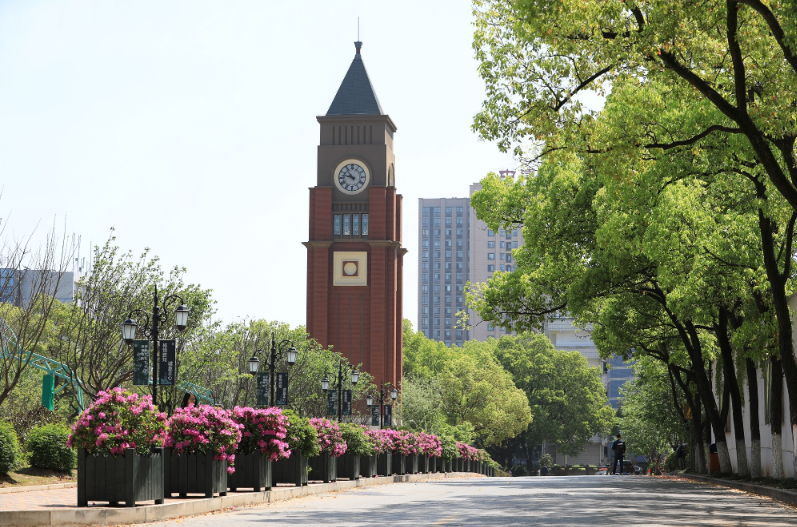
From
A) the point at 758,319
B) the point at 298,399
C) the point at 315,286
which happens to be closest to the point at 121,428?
the point at 758,319

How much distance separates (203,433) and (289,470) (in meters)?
5.51

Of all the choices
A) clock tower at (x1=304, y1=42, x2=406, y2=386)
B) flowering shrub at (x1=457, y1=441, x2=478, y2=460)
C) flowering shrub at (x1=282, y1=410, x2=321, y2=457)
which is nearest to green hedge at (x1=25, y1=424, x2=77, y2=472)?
flowering shrub at (x1=282, y1=410, x2=321, y2=457)

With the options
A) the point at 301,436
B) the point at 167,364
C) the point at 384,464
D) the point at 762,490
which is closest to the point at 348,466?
the point at 301,436

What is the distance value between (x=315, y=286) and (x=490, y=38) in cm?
7252

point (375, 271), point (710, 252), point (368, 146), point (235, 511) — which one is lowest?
point (235, 511)

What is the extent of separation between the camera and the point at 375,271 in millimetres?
90688

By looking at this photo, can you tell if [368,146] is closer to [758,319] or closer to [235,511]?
[758,319]

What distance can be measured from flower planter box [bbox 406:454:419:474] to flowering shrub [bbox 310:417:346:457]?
1205 cm

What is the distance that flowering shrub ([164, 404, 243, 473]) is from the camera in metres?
17.1

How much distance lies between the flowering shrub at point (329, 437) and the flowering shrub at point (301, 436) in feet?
4.86

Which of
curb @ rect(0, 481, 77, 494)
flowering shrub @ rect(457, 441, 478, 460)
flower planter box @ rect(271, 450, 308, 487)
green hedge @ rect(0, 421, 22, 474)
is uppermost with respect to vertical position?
green hedge @ rect(0, 421, 22, 474)

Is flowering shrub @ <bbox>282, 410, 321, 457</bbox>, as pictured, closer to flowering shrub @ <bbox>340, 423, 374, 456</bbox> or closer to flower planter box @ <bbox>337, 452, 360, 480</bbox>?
flowering shrub @ <bbox>340, 423, 374, 456</bbox>

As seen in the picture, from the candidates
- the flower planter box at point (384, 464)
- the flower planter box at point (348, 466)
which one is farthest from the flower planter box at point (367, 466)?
the flower planter box at point (348, 466)

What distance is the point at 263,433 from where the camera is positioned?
66.0ft
